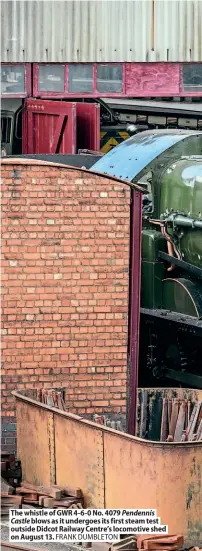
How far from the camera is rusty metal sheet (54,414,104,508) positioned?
1068cm

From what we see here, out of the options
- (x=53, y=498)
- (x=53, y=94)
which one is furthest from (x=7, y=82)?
(x=53, y=498)

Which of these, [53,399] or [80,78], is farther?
[80,78]

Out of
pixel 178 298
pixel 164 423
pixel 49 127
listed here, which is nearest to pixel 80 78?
pixel 49 127

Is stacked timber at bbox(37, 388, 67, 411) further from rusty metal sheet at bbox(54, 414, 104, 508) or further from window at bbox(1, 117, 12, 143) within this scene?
window at bbox(1, 117, 12, 143)

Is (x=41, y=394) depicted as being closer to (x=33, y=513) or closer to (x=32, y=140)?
(x=33, y=513)

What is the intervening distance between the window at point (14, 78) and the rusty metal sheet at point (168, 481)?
14.2 metres

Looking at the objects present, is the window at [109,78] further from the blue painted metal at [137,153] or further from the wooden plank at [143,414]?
the wooden plank at [143,414]

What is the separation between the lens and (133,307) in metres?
12.4

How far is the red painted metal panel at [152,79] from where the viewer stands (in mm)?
23828

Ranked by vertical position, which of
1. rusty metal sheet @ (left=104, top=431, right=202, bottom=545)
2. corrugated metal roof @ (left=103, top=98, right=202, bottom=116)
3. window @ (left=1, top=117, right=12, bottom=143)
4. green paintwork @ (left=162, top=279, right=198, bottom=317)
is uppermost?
corrugated metal roof @ (left=103, top=98, right=202, bottom=116)

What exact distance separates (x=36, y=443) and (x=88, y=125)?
1190 centimetres

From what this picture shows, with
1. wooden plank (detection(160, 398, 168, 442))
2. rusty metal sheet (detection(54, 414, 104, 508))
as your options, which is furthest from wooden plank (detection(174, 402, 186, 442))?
rusty metal sheet (detection(54, 414, 104, 508))

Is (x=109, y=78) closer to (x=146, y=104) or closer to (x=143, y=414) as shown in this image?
(x=146, y=104)

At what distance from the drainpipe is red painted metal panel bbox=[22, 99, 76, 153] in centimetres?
993
